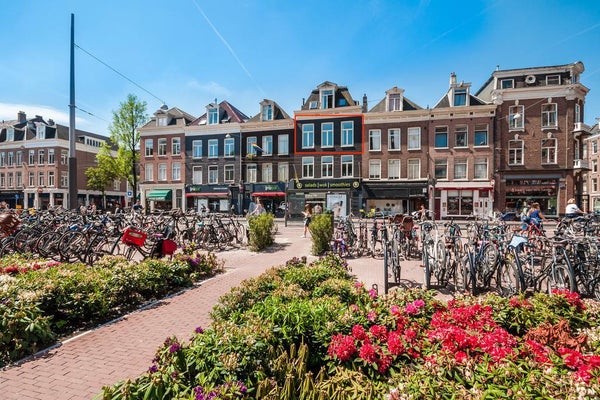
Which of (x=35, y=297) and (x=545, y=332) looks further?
(x=35, y=297)

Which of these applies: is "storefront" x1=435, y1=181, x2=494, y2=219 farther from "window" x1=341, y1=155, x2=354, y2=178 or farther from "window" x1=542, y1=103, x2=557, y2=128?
"window" x1=341, y1=155, x2=354, y2=178

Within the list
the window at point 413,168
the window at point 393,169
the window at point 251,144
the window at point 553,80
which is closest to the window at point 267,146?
the window at point 251,144

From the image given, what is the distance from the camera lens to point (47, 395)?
2.75 meters

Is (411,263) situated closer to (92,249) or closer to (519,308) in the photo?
(519,308)

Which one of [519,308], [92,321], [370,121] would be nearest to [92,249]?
[92,321]

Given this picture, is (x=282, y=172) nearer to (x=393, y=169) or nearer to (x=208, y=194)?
(x=208, y=194)

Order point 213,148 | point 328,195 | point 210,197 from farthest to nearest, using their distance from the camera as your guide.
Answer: point 213,148 → point 210,197 → point 328,195

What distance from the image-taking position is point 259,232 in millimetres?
10438

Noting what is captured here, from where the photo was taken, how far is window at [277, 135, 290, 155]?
29.9m

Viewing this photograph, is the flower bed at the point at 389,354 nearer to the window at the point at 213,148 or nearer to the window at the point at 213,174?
the window at the point at 213,174

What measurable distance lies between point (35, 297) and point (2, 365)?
827 millimetres

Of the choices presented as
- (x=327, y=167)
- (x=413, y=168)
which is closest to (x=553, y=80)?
(x=413, y=168)

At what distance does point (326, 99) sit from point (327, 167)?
20.8 ft

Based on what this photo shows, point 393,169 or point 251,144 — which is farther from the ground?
point 251,144
